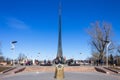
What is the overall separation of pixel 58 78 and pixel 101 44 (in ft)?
145

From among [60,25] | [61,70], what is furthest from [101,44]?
[61,70]

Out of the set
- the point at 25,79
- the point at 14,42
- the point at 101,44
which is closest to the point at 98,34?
the point at 101,44

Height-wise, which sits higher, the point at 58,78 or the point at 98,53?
the point at 98,53

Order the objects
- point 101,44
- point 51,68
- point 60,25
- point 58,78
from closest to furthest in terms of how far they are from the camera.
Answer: point 58,78, point 60,25, point 51,68, point 101,44

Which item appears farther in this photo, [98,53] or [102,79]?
[98,53]

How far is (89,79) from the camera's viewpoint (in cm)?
3388

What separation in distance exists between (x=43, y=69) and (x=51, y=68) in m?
1.42

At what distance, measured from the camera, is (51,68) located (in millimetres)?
57656

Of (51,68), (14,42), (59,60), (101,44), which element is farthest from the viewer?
(101,44)

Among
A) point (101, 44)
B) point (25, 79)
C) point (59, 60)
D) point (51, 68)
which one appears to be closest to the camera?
point (25, 79)

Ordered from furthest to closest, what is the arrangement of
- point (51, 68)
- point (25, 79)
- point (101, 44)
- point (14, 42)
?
point (101, 44)
point (14, 42)
point (51, 68)
point (25, 79)

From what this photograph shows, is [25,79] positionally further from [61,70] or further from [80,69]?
[80,69]

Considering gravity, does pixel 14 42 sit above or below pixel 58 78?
above

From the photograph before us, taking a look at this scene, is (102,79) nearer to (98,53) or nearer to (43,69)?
(43,69)
